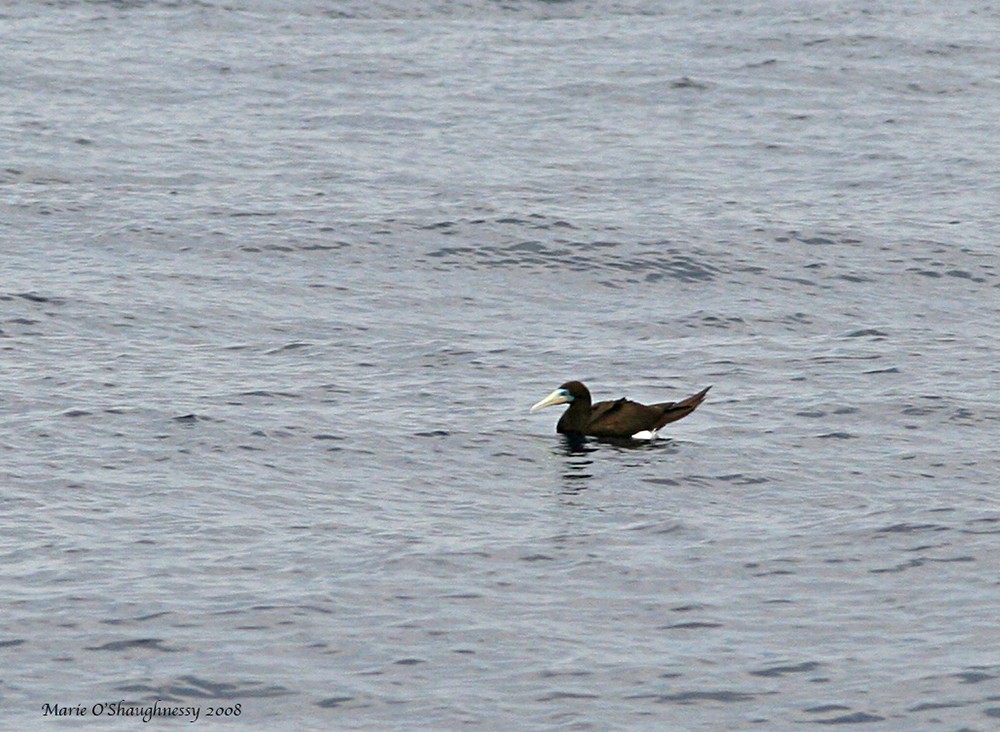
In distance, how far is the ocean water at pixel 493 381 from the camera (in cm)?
1819

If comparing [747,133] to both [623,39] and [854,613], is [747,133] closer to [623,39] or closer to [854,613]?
[623,39]

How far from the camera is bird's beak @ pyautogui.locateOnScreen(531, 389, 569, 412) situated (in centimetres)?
2609

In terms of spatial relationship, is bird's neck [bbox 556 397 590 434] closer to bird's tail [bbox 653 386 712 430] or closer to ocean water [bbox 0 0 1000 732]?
ocean water [bbox 0 0 1000 732]

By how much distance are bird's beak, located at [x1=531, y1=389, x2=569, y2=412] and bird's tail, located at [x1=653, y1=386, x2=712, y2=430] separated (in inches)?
49.2

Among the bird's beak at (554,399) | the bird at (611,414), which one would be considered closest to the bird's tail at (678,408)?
the bird at (611,414)

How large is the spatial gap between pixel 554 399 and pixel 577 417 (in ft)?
1.32

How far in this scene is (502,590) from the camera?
1988cm

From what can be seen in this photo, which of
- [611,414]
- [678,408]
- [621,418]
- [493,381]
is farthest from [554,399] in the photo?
[493,381]

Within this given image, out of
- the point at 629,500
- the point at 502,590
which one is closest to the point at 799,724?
the point at 502,590

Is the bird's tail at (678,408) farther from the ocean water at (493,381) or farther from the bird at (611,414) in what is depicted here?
the ocean water at (493,381)

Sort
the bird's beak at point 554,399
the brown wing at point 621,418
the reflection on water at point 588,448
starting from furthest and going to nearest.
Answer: the bird's beak at point 554,399, the brown wing at point 621,418, the reflection on water at point 588,448

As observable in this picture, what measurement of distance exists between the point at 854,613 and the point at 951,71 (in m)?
36.1

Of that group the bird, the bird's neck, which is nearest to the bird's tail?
the bird

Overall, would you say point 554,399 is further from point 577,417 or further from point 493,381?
point 493,381
